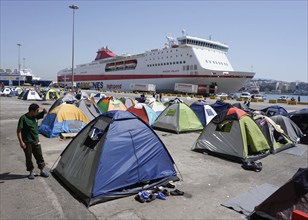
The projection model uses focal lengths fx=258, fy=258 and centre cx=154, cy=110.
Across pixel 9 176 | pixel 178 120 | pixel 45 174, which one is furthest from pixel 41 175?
pixel 178 120

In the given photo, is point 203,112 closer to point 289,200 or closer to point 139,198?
point 139,198

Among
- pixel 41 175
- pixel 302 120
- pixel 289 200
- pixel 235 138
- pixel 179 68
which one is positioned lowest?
pixel 41 175

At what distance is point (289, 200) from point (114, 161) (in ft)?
10.3

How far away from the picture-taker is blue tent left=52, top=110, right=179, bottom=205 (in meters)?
4.94

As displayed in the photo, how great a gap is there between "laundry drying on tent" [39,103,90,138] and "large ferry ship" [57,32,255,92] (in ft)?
124

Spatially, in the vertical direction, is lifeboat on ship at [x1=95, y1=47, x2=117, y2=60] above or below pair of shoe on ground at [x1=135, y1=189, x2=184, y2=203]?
above

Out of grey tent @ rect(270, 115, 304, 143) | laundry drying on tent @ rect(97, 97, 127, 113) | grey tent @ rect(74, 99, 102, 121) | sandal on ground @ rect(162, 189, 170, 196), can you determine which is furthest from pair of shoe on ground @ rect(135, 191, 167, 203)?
laundry drying on tent @ rect(97, 97, 127, 113)

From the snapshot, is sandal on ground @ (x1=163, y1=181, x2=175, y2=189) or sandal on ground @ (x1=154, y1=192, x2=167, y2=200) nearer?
sandal on ground @ (x1=154, y1=192, x2=167, y2=200)

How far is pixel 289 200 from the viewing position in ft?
12.6

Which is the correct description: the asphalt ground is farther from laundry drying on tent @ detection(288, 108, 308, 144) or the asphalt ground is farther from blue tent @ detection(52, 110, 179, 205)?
laundry drying on tent @ detection(288, 108, 308, 144)

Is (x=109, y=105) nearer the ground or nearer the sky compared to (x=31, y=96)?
nearer the ground

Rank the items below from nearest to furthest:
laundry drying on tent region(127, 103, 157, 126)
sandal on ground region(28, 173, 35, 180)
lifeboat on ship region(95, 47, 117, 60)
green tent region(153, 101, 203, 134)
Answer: sandal on ground region(28, 173, 35, 180)
green tent region(153, 101, 203, 134)
laundry drying on tent region(127, 103, 157, 126)
lifeboat on ship region(95, 47, 117, 60)

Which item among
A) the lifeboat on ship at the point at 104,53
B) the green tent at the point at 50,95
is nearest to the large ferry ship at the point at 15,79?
the lifeboat on ship at the point at 104,53

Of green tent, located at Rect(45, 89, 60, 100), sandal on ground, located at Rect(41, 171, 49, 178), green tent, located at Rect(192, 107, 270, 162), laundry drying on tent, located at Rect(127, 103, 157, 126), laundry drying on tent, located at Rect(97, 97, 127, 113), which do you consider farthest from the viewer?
green tent, located at Rect(45, 89, 60, 100)
